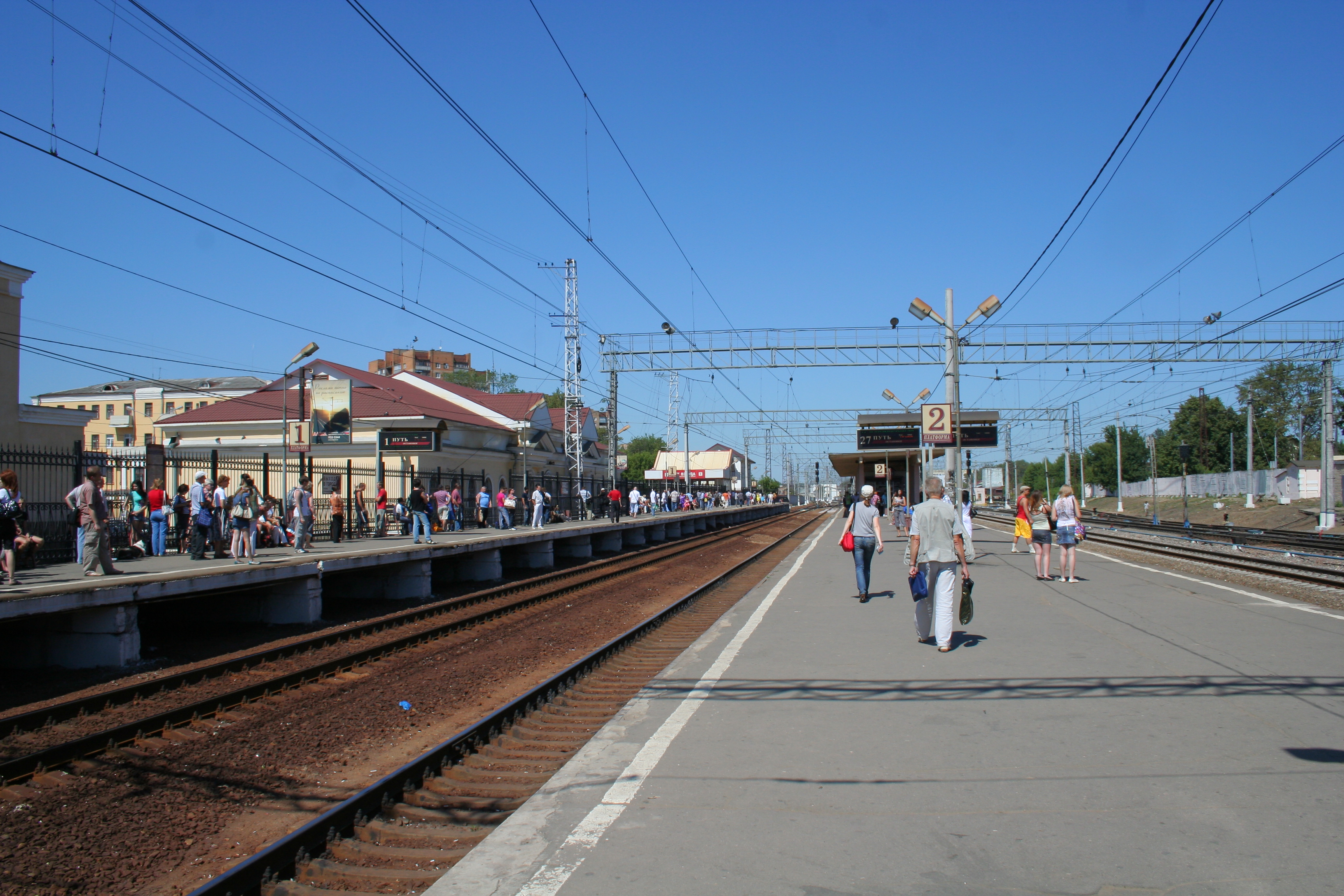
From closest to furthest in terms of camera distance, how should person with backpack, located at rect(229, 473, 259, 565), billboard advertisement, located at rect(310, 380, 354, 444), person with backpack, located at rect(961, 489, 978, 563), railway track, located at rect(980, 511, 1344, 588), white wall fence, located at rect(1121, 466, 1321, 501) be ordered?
person with backpack, located at rect(229, 473, 259, 565) → person with backpack, located at rect(961, 489, 978, 563) → railway track, located at rect(980, 511, 1344, 588) → billboard advertisement, located at rect(310, 380, 354, 444) → white wall fence, located at rect(1121, 466, 1321, 501)

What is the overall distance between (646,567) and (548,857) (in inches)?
798

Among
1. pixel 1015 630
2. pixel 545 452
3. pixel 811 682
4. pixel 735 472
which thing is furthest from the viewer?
pixel 735 472

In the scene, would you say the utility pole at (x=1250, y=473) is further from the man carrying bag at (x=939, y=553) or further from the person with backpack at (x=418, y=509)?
the man carrying bag at (x=939, y=553)

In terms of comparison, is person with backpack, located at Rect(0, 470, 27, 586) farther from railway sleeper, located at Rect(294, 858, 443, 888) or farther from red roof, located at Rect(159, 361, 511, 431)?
red roof, located at Rect(159, 361, 511, 431)

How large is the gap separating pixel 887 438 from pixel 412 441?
61.7ft

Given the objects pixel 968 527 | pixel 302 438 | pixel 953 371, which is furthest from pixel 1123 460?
pixel 302 438

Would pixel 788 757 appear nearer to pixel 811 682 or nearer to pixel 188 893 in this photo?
pixel 811 682

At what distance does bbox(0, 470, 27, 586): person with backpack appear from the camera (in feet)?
36.2

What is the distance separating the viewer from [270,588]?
13.8 meters

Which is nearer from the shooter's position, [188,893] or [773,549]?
[188,893]

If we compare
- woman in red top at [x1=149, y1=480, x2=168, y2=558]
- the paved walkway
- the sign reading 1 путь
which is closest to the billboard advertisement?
the sign reading 1 путь

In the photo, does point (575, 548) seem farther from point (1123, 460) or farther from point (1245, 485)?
point (1123, 460)

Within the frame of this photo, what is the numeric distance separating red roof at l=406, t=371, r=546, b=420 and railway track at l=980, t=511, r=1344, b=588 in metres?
27.0

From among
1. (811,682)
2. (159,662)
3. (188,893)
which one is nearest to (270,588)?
(159,662)
